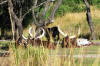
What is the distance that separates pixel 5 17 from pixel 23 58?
18.2 m

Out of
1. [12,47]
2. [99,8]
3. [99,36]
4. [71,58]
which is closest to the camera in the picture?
[71,58]

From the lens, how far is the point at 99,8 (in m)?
30.4

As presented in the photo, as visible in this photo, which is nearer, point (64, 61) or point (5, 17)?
point (64, 61)

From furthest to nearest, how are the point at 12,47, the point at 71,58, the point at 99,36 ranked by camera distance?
the point at 99,36
the point at 12,47
the point at 71,58

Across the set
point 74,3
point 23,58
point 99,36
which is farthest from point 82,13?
point 23,58

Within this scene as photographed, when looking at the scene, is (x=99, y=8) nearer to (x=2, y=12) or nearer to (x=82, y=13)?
(x=82, y=13)

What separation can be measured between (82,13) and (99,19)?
222 centimetres

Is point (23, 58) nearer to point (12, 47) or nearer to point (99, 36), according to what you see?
point (12, 47)

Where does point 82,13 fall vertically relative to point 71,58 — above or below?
below

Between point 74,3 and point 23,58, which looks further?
point 74,3

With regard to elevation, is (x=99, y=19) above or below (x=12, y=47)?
below

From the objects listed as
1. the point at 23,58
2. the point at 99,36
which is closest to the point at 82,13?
the point at 99,36

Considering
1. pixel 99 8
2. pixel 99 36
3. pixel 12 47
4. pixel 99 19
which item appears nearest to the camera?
pixel 12 47

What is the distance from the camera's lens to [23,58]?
6742 mm
